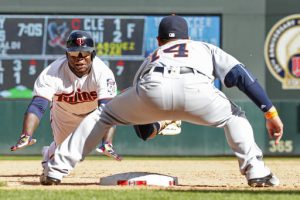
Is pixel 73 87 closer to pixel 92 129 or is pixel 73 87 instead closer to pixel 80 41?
pixel 80 41

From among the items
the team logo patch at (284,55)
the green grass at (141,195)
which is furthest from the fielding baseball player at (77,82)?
the team logo patch at (284,55)

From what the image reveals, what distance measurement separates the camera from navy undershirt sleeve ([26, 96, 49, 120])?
6.88 m

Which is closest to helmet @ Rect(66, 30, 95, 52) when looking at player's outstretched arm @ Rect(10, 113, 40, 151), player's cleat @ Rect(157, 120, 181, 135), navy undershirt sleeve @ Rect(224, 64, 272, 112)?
player's outstretched arm @ Rect(10, 113, 40, 151)

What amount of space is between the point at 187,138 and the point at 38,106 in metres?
8.73

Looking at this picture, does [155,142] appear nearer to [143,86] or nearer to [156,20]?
[156,20]

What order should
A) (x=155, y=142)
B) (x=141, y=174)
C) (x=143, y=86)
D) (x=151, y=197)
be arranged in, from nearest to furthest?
(x=151, y=197), (x=143, y=86), (x=141, y=174), (x=155, y=142)

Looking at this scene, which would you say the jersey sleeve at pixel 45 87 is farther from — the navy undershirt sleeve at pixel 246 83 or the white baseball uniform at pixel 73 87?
the navy undershirt sleeve at pixel 246 83

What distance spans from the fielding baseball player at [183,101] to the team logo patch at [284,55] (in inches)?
391

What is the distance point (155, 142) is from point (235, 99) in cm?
180

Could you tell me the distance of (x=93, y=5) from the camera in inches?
619

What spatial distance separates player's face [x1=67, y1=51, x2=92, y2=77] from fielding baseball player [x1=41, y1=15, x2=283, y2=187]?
1.02 meters

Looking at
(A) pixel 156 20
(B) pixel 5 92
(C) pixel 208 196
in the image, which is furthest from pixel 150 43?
(C) pixel 208 196

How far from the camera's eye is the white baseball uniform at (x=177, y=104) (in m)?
5.96

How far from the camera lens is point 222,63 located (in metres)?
6.10
